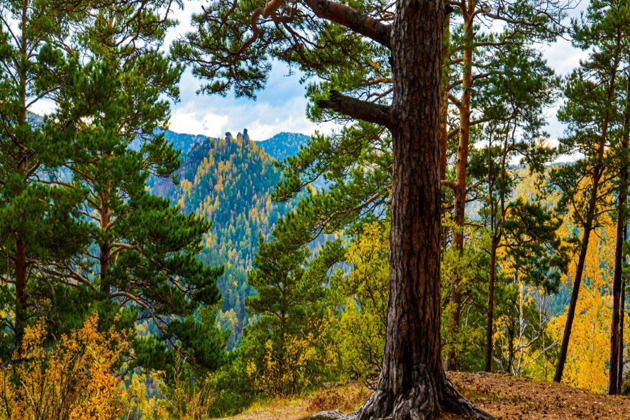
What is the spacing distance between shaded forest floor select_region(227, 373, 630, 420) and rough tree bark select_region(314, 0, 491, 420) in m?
1.23

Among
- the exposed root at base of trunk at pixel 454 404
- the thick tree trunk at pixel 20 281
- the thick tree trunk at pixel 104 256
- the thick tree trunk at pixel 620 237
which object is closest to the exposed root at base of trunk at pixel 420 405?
the exposed root at base of trunk at pixel 454 404

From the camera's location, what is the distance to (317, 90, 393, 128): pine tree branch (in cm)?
317

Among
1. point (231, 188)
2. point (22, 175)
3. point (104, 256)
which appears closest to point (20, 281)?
point (104, 256)

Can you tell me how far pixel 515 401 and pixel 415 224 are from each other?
10.2ft

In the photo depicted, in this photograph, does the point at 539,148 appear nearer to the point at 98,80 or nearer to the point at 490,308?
the point at 490,308

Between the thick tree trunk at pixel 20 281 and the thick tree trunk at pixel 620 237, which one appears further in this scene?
the thick tree trunk at pixel 20 281

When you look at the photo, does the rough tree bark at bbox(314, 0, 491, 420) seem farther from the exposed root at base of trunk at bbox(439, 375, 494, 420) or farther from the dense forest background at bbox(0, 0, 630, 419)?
the dense forest background at bbox(0, 0, 630, 419)

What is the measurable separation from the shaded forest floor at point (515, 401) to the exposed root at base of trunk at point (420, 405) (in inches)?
28.6

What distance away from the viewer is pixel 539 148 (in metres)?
7.71

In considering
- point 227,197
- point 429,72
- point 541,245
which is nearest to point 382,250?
point 429,72

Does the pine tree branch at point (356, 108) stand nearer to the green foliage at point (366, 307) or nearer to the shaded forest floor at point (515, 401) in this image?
the green foliage at point (366, 307)

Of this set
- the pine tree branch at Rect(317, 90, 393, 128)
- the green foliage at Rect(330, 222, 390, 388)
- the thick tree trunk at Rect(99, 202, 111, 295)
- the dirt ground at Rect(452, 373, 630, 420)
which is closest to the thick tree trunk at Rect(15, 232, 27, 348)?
the thick tree trunk at Rect(99, 202, 111, 295)

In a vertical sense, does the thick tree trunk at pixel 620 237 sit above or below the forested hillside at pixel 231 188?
below

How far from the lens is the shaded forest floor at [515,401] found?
4516 millimetres
